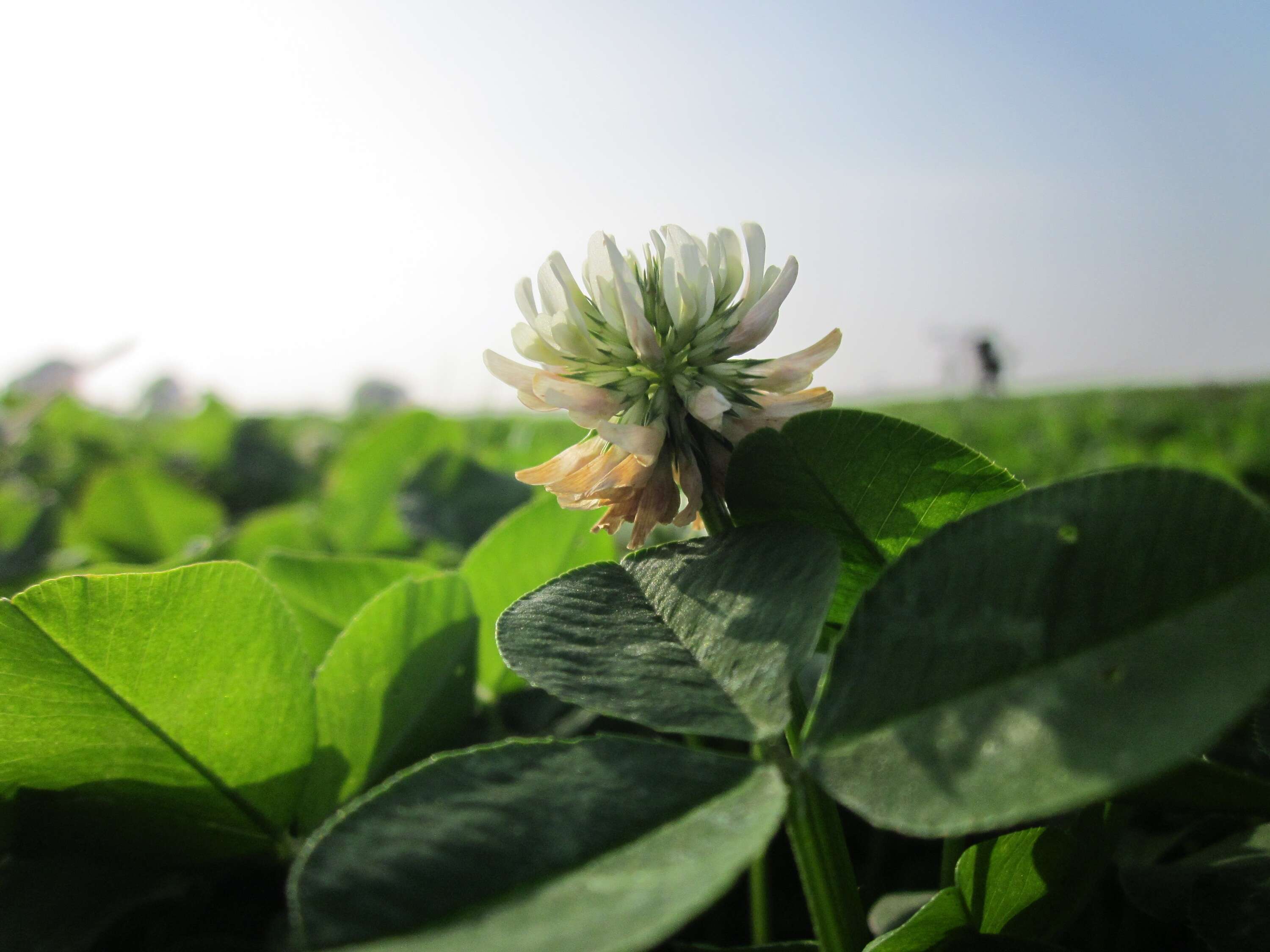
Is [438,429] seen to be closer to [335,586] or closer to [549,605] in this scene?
[335,586]

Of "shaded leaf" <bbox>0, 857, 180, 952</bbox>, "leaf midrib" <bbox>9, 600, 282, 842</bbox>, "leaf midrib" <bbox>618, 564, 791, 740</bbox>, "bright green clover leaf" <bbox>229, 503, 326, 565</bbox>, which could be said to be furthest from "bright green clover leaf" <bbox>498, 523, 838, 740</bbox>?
"bright green clover leaf" <bbox>229, 503, 326, 565</bbox>

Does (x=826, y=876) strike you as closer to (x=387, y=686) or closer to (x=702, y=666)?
(x=702, y=666)

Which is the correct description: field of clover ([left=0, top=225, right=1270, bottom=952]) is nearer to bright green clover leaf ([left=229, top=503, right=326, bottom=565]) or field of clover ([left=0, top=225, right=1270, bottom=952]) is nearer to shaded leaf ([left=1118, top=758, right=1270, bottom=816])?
shaded leaf ([left=1118, top=758, right=1270, bottom=816])

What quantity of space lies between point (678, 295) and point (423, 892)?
1.11 feet

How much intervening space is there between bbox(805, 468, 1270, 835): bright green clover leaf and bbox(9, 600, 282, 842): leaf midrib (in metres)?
0.36

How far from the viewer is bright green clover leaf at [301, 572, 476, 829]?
0.55m

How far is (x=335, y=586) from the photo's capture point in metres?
0.74

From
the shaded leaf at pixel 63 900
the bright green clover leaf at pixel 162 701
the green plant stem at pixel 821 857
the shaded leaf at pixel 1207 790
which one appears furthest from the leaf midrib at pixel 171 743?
the shaded leaf at pixel 1207 790

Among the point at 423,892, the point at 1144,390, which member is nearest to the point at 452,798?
the point at 423,892

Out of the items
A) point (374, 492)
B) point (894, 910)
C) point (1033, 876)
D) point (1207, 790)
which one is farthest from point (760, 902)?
point (374, 492)

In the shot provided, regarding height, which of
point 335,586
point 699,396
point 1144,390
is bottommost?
point 1144,390

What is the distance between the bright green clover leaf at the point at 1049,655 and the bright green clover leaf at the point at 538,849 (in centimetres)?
5

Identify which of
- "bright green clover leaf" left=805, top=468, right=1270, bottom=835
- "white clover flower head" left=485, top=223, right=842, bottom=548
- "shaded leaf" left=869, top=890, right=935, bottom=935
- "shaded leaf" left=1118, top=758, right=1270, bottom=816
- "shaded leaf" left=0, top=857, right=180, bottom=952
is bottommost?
"shaded leaf" left=869, top=890, right=935, bottom=935

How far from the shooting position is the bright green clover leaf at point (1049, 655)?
27 centimetres
